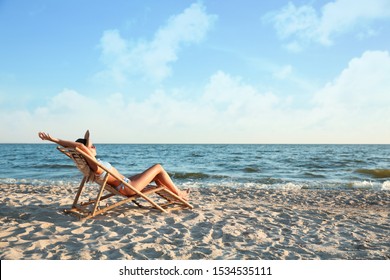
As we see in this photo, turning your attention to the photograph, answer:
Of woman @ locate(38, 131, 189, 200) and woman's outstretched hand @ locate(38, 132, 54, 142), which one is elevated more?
woman's outstretched hand @ locate(38, 132, 54, 142)

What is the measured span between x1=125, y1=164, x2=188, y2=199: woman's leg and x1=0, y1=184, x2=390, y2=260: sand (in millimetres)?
441

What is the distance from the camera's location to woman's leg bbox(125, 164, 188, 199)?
5.06 m

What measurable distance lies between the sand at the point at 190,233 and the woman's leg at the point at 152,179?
441 mm

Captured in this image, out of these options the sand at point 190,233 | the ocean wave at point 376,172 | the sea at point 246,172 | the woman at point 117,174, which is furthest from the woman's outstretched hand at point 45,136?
the ocean wave at point 376,172

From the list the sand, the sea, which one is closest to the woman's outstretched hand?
the sand

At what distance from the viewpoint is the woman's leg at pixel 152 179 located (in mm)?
5061

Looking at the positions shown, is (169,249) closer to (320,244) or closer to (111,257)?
(111,257)

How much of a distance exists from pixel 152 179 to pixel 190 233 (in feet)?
4.44

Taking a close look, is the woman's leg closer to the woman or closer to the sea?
the woman

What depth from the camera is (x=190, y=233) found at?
4.23 meters

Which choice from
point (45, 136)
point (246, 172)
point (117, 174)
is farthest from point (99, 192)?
point (246, 172)

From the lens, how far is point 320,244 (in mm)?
3971
